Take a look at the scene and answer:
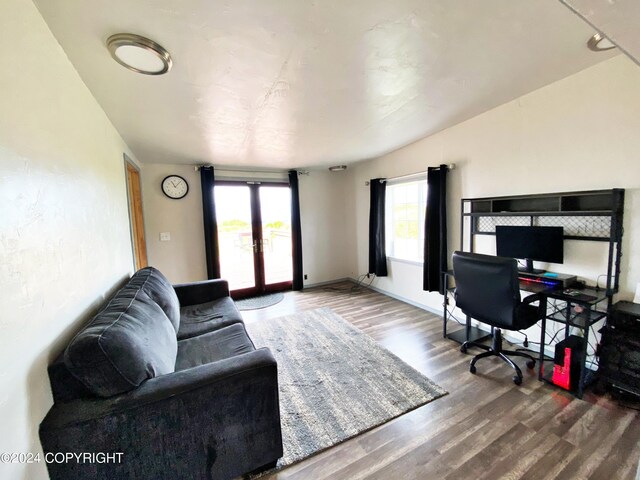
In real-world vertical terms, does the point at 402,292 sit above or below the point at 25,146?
below

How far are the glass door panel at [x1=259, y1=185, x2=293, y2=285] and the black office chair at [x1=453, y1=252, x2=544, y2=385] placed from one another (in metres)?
3.13

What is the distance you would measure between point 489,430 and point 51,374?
231cm

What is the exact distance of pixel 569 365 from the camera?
189 centimetres

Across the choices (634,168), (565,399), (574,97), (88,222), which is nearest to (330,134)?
(574,97)

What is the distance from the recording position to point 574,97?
205 centimetres

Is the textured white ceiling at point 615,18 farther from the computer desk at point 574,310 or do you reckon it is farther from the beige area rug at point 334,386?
the beige area rug at point 334,386

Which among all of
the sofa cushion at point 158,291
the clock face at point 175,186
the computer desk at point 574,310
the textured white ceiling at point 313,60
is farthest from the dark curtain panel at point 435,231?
the clock face at point 175,186

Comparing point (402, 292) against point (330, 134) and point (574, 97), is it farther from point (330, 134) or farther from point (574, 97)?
point (574, 97)

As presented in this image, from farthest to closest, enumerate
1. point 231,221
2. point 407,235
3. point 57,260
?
point 231,221 → point 407,235 → point 57,260

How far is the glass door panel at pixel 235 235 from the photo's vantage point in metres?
4.25

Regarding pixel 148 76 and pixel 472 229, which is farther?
pixel 472 229

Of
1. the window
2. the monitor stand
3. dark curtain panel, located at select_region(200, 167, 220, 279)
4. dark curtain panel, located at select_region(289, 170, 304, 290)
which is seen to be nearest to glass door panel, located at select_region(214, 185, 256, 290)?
dark curtain panel, located at select_region(200, 167, 220, 279)

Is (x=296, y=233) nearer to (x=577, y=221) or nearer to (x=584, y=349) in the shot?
(x=577, y=221)

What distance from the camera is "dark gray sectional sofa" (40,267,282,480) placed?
3.38 feet
